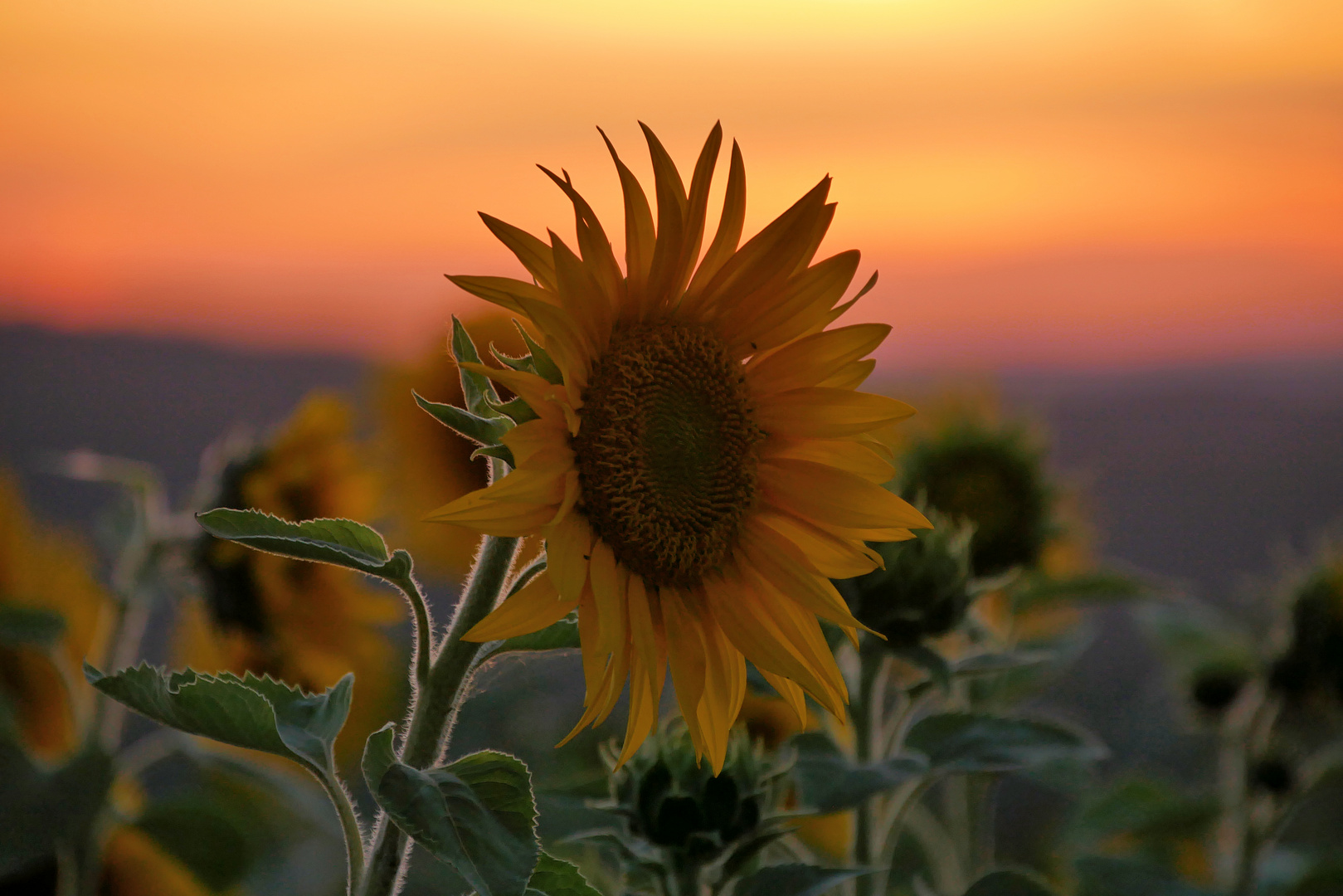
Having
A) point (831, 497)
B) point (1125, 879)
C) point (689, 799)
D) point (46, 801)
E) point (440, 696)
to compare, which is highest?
point (831, 497)

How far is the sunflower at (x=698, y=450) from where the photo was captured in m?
0.77

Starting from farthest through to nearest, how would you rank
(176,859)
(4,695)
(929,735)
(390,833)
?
(4,695) < (176,859) < (929,735) < (390,833)

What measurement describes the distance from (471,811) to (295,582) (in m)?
1.07

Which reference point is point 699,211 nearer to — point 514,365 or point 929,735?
point 514,365

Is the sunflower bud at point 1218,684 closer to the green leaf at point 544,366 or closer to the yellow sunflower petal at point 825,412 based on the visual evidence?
the yellow sunflower petal at point 825,412

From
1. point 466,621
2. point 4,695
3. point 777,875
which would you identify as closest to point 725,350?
point 466,621

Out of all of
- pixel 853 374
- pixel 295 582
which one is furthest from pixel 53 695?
pixel 853 374

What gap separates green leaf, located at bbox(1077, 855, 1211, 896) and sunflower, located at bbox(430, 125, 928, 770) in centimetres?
77

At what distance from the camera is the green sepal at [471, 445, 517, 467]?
0.75 m

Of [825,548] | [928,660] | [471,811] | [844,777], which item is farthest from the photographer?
[928,660]

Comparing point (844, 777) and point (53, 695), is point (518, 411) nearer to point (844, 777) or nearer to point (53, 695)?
point (844, 777)

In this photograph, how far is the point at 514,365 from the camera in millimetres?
812

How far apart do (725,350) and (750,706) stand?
2.72 feet

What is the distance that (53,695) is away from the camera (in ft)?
6.33
